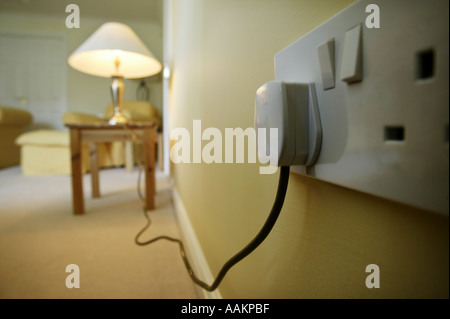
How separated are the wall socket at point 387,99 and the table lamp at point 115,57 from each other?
1.04m

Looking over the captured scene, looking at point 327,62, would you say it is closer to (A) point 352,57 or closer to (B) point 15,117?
(A) point 352,57

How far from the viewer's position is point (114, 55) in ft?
4.05

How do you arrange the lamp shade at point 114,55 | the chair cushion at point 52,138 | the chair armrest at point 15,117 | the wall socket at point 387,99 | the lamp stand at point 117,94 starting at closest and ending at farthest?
the wall socket at point 387,99
the chair armrest at point 15,117
the lamp shade at point 114,55
the lamp stand at point 117,94
the chair cushion at point 52,138

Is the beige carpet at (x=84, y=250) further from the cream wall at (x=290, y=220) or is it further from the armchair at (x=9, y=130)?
the cream wall at (x=290, y=220)

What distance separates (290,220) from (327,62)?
15 centimetres

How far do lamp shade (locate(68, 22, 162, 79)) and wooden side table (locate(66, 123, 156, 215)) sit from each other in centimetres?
30

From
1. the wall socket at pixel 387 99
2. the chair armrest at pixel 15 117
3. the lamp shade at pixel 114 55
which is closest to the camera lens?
the wall socket at pixel 387 99

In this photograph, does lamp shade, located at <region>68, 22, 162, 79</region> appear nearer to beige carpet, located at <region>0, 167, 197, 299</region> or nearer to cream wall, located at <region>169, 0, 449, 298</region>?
beige carpet, located at <region>0, 167, 197, 299</region>

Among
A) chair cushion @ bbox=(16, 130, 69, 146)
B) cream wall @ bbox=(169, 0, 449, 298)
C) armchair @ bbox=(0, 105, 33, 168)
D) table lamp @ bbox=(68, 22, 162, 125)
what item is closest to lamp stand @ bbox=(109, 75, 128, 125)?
table lamp @ bbox=(68, 22, 162, 125)

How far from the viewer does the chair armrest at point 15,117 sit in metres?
0.41

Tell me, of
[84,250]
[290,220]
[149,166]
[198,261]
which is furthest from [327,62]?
[149,166]

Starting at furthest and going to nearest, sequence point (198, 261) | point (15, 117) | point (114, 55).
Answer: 1. point (114, 55)
2. point (198, 261)
3. point (15, 117)

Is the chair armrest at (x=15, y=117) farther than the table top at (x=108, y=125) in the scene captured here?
No

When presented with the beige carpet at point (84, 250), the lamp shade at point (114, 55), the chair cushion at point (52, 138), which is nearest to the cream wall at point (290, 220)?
the beige carpet at point (84, 250)
